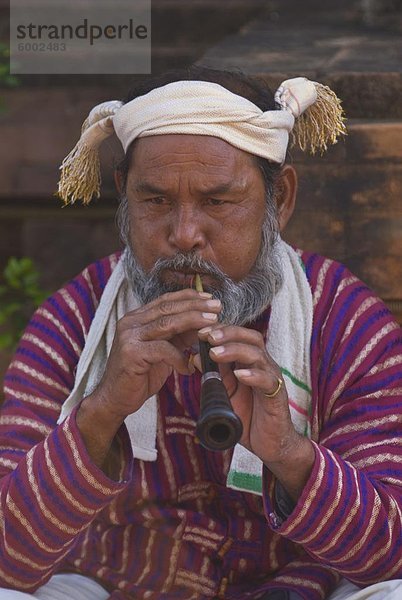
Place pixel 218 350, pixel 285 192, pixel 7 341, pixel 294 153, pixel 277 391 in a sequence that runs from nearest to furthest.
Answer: pixel 218 350
pixel 277 391
pixel 285 192
pixel 294 153
pixel 7 341

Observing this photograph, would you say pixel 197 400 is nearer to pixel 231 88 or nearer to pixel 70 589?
pixel 70 589

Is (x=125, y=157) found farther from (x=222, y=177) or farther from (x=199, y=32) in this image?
(x=199, y=32)

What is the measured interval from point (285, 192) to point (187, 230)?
0.40 m

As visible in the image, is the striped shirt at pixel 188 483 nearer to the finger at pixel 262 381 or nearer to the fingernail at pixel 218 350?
the finger at pixel 262 381

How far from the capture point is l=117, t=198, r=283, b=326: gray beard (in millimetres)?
2727

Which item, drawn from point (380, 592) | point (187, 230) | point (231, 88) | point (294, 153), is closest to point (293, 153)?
point (294, 153)

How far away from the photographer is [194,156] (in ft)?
8.98

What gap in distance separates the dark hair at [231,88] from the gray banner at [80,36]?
140 centimetres

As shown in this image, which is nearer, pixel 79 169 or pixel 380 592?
pixel 380 592

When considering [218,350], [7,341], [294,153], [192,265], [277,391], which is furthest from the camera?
[7,341]

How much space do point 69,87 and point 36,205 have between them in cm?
45

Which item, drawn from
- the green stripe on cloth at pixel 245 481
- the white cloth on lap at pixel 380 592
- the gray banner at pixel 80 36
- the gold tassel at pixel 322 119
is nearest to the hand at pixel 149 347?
the green stripe on cloth at pixel 245 481

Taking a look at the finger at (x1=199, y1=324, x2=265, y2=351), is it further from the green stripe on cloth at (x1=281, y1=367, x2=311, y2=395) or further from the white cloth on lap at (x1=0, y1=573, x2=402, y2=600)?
the white cloth on lap at (x1=0, y1=573, x2=402, y2=600)

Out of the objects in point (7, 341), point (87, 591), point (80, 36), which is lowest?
point (87, 591)
